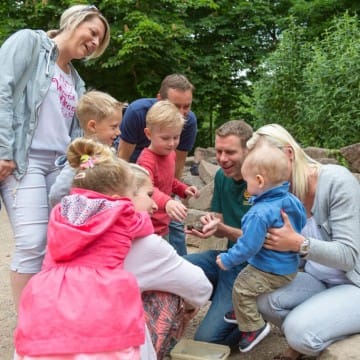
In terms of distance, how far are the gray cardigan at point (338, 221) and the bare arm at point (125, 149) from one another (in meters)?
1.47

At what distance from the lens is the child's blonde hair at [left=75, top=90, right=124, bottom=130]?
112 inches

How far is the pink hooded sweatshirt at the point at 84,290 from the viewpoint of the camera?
180cm

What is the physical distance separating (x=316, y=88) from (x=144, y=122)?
3901 mm

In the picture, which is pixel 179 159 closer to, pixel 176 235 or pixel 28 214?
pixel 176 235

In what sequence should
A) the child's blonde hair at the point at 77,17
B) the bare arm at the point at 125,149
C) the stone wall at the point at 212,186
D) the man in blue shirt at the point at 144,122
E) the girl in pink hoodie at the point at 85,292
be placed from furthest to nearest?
the bare arm at the point at 125,149
the man in blue shirt at the point at 144,122
the child's blonde hair at the point at 77,17
the stone wall at the point at 212,186
the girl in pink hoodie at the point at 85,292

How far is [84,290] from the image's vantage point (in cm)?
183

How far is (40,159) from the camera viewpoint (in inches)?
113

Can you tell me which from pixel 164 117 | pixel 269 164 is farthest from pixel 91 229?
pixel 164 117

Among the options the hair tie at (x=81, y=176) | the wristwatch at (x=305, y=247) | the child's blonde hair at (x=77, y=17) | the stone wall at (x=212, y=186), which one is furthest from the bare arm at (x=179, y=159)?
the hair tie at (x=81, y=176)

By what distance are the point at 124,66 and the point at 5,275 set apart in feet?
21.6

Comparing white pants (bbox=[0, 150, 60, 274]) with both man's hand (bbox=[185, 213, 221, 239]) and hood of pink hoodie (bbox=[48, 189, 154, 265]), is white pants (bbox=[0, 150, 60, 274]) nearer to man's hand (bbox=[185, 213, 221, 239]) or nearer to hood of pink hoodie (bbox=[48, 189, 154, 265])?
man's hand (bbox=[185, 213, 221, 239])

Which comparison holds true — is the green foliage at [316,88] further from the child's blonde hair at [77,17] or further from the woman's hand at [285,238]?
the woman's hand at [285,238]

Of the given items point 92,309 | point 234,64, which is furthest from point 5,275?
point 234,64

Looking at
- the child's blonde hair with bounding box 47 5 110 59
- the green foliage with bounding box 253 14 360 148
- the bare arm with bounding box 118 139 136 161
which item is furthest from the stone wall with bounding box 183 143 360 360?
the child's blonde hair with bounding box 47 5 110 59
